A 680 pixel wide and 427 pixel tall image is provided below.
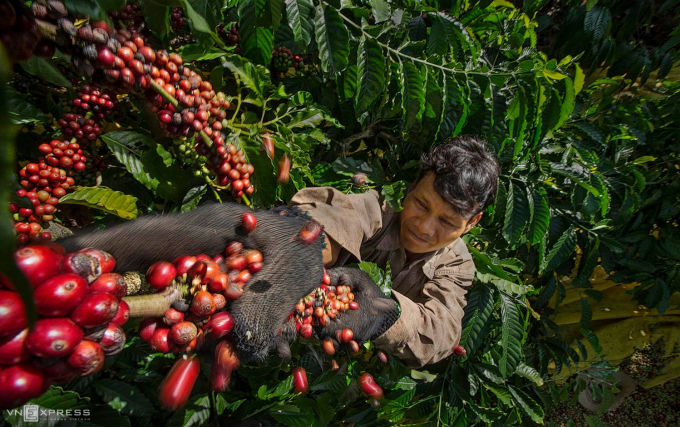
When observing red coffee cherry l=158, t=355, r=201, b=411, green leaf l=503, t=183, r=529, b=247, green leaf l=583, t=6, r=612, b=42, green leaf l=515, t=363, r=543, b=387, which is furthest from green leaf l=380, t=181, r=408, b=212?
green leaf l=583, t=6, r=612, b=42

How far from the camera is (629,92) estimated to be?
2.85m

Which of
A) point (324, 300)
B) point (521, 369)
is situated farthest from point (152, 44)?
point (521, 369)

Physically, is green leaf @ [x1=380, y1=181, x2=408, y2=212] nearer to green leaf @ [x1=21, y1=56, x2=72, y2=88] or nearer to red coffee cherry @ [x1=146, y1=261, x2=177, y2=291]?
red coffee cherry @ [x1=146, y1=261, x2=177, y2=291]

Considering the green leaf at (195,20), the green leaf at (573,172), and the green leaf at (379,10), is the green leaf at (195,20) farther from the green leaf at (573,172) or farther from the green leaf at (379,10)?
the green leaf at (573,172)

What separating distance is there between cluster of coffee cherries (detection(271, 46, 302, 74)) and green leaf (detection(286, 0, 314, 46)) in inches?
18.3

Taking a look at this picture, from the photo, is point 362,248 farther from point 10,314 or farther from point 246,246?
point 10,314

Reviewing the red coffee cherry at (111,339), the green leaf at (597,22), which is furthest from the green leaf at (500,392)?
the green leaf at (597,22)

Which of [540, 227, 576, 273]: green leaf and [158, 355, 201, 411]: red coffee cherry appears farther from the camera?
[540, 227, 576, 273]: green leaf

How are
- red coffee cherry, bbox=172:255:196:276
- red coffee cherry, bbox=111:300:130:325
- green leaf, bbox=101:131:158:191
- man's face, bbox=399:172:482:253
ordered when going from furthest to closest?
man's face, bbox=399:172:482:253 → green leaf, bbox=101:131:158:191 → red coffee cherry, bbox=172:255:196:276 → red coffee cherry, bbox=111:300:130:325

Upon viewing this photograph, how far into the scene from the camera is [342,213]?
44.9 inches

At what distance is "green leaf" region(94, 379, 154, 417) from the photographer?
934 mm

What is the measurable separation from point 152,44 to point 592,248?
8.03 feet

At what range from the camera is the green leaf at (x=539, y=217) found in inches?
65.7

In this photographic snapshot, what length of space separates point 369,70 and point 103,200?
0.86m
